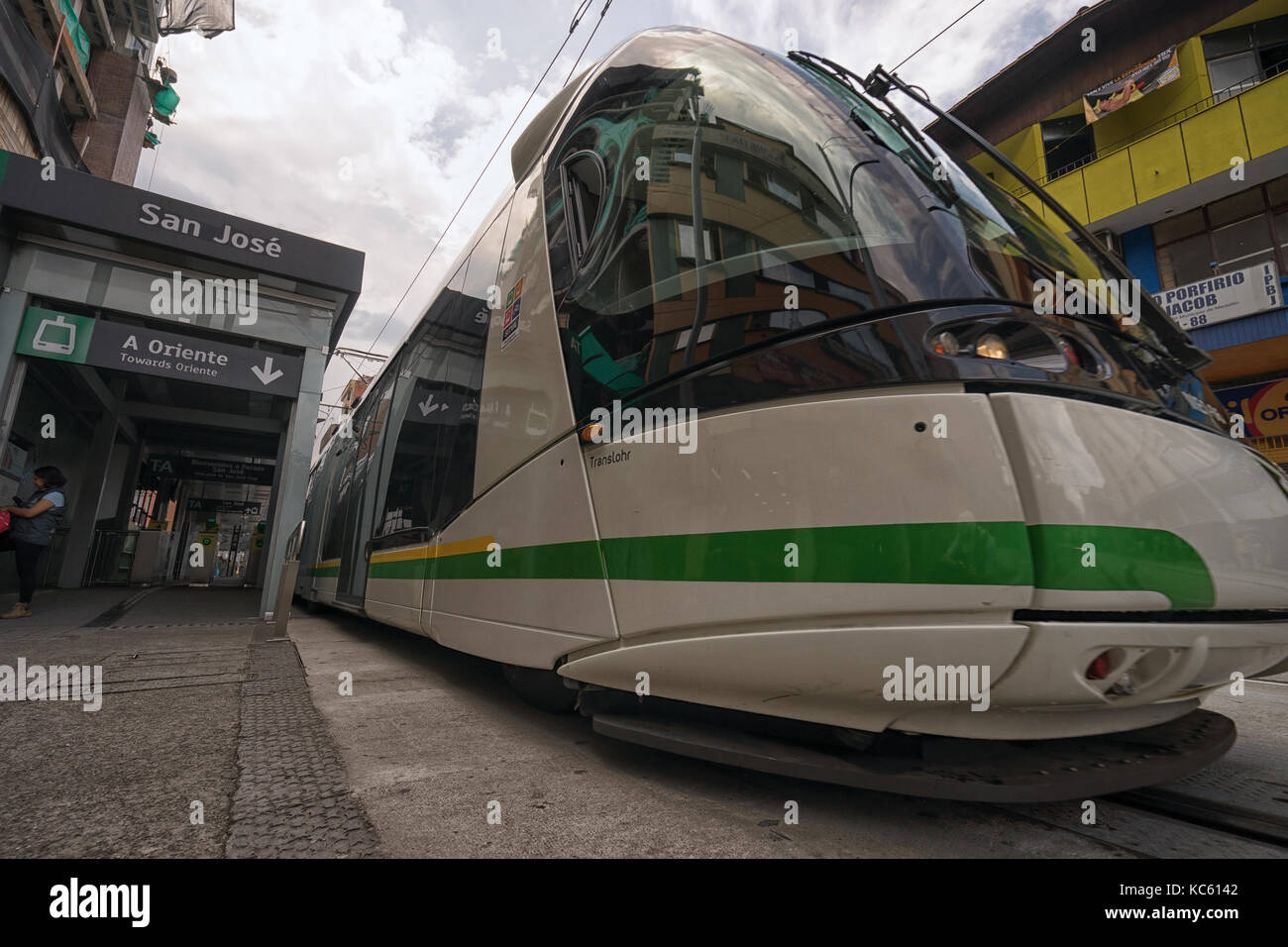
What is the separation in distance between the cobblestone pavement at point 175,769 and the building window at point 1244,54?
1587 centimetres

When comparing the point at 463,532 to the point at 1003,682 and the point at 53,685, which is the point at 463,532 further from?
the point at 1003,682

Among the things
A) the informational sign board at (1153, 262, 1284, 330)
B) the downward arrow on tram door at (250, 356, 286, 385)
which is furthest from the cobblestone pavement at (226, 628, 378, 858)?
the informational sign board at (1153, 262, 1284, 330)

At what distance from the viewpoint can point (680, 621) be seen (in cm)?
183

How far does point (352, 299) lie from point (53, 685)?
6188mm

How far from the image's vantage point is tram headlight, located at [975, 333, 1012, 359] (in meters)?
1.51

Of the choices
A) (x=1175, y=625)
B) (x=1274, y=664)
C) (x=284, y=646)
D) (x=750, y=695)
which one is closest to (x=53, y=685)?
(x=284, y=646)

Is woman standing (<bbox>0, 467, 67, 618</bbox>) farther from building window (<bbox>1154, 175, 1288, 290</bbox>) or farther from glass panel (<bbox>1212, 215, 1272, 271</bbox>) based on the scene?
glass panel (<bbox>1212, 215, 1272, 271</bbox>)

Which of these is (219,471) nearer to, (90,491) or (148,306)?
(90,491)

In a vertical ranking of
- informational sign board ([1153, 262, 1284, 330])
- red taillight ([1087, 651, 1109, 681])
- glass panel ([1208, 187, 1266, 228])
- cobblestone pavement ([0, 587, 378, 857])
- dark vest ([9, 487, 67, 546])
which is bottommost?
cobblestone pavement ([0, 587, 378, 857])

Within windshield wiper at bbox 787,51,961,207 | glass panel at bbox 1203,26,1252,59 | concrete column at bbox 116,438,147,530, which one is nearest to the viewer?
windshield wiper at bbox 787,51,961,207

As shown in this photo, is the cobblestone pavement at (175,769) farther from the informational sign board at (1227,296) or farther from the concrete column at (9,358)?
the informational sign board at (1227,296)

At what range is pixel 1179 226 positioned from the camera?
11.4 m

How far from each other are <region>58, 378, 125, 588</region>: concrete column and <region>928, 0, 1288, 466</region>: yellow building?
1574 cm

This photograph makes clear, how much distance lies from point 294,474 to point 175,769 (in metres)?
6.36
